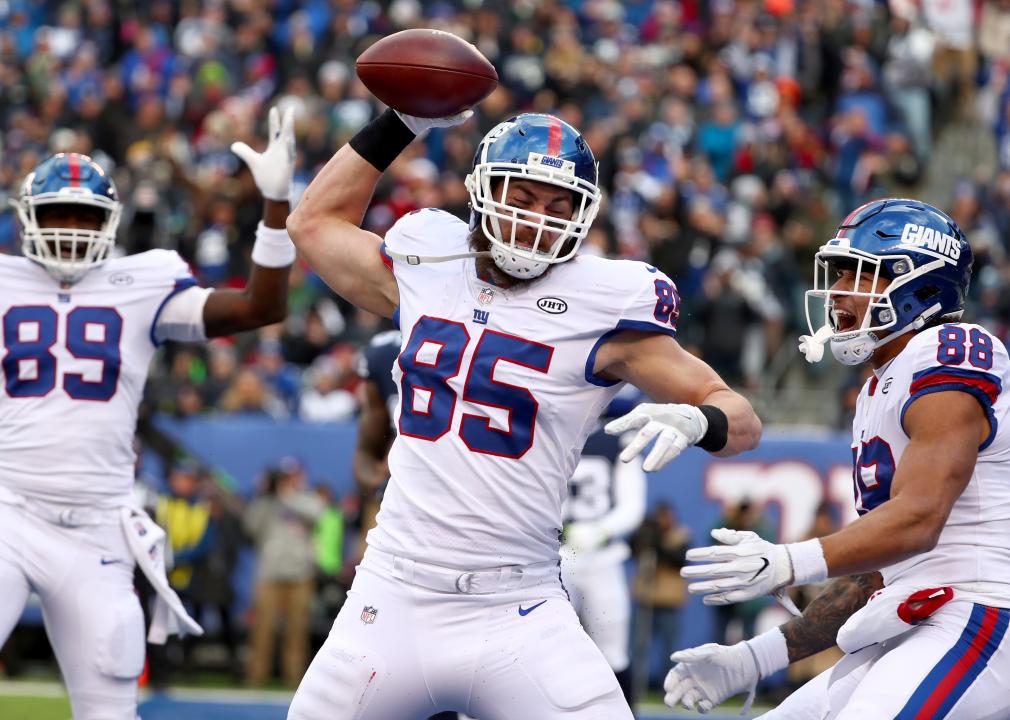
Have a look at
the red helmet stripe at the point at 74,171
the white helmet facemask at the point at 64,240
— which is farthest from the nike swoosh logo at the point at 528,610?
the red helmet stripe at the point at 74,171

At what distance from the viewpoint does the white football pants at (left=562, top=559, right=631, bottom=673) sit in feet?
25.3

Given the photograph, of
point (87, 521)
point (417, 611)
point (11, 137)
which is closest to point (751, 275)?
point (11, 137)

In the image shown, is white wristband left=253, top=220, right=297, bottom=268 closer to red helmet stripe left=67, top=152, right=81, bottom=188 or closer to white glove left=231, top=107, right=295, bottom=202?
white glove left=231, top=107, right=295, bottom=202

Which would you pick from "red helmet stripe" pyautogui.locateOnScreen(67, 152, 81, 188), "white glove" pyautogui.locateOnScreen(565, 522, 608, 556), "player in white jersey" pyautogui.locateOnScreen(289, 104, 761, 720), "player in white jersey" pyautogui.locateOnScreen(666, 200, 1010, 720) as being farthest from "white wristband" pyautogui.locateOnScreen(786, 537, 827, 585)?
"white glove" pyautogui.locateOnScreen(565, 522, 608, 556)

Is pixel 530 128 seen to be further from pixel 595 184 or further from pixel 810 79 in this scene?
pixel 810 79

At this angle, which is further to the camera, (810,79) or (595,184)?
(810,79)

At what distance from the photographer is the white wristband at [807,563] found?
3719 millimetres

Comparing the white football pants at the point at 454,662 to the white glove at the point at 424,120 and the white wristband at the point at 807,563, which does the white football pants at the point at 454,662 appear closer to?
the white wristband at the point at 807,563

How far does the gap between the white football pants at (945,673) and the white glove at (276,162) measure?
8.10ft

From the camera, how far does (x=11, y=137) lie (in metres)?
14.0

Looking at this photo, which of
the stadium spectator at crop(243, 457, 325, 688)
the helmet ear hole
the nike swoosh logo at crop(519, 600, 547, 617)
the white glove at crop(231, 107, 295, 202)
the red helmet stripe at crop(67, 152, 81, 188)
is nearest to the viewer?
the nike swoosh logo at crop(519, 600, 547, 617)

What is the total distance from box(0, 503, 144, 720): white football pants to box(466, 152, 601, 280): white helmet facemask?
1.90 meters

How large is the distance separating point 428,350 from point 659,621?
7002 mm

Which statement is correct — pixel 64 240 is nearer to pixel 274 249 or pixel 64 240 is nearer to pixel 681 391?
pixel 274 249
